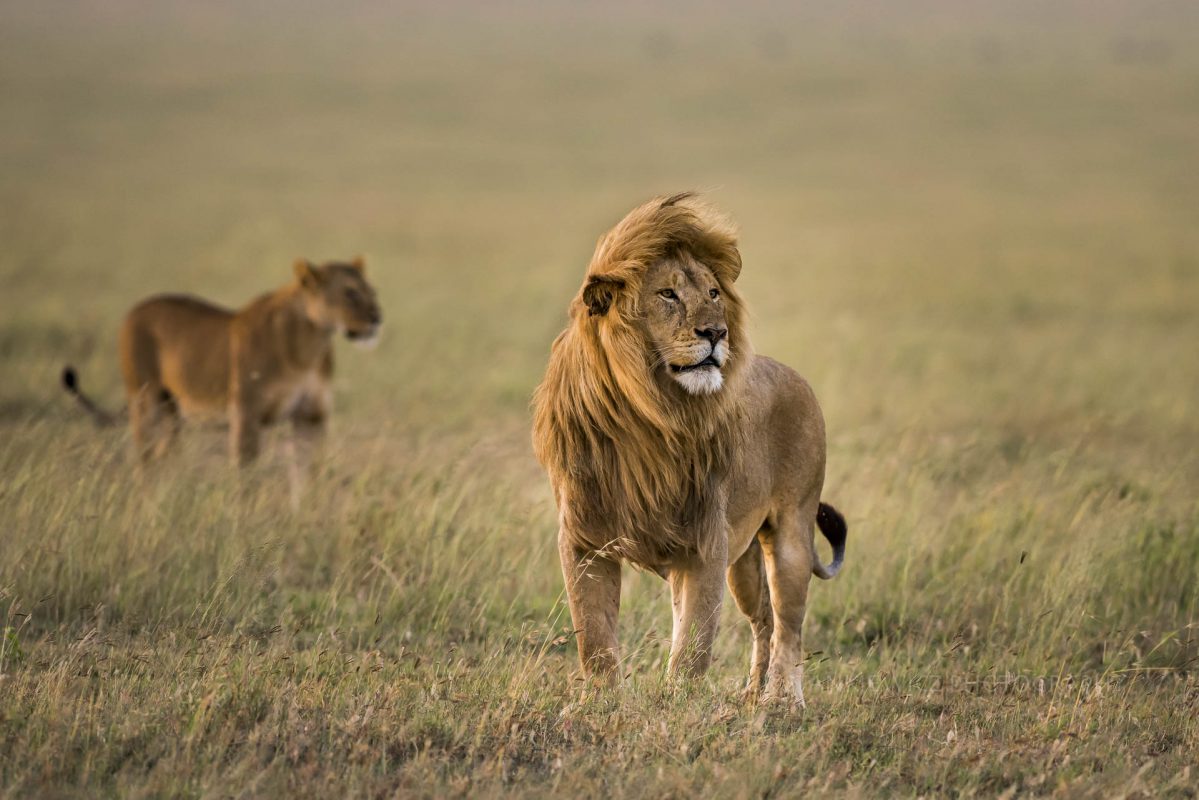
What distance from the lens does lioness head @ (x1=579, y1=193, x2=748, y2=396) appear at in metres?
5.01

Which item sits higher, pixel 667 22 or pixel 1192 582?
pixel 667 22

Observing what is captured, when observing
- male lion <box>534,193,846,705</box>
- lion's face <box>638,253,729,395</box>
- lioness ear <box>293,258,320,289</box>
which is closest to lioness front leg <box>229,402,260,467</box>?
lioness ear <box>293,258,320,289</box>

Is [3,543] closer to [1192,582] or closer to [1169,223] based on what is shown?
[1192,582]

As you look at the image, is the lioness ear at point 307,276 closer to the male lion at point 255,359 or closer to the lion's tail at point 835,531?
the male lion at point 255,359

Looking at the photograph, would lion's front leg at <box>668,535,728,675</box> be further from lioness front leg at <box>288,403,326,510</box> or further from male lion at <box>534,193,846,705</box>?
lioness front leg at <box>288,403,326,510</box>

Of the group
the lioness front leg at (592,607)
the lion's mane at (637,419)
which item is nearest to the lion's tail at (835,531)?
the lion's mane at (637,419)

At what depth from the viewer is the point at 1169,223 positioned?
38.3 metres

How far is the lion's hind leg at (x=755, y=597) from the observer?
6031mm

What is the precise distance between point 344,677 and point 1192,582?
13.5 ft

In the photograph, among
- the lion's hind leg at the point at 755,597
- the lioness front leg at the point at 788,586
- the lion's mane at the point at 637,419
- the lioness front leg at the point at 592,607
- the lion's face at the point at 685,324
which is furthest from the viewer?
the lion's hind leg at the point at 755,597

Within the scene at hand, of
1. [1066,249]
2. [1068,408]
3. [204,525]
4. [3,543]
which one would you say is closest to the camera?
[3,543]

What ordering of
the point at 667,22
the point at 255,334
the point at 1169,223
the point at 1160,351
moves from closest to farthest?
the point at 255,334, the point at 1160,351, the point at 1169,223, the point at 667,22

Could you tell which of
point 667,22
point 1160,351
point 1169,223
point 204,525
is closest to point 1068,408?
point 1160,351

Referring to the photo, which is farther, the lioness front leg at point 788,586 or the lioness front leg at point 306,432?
the lioness front leg at point 306,432
